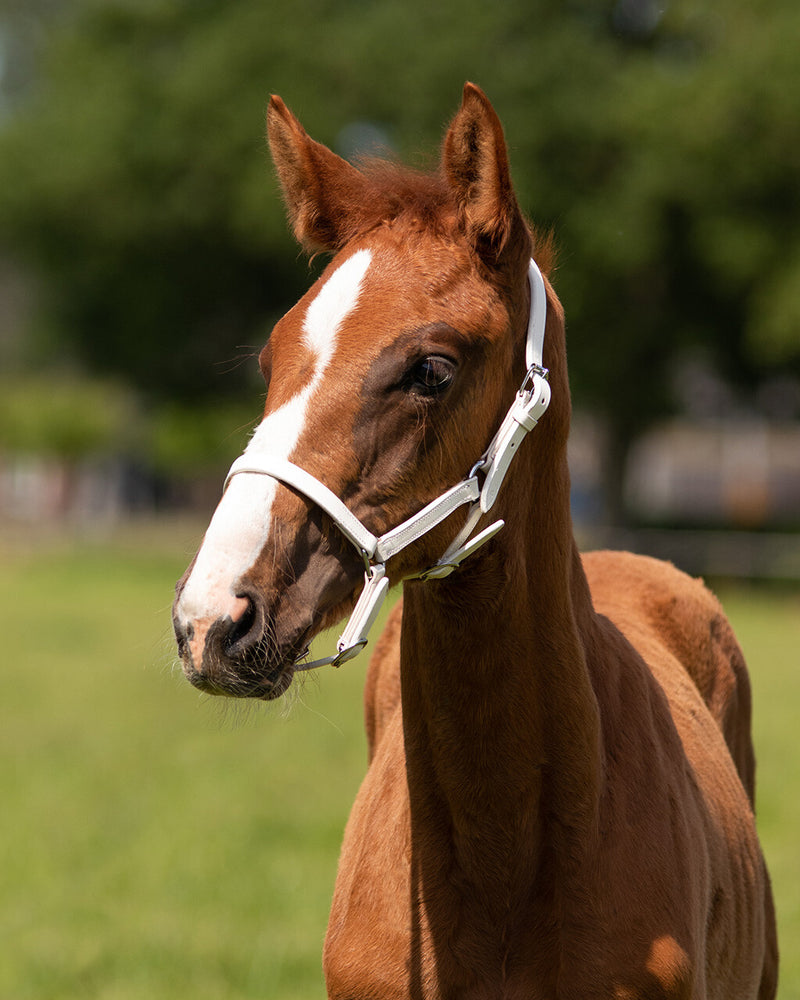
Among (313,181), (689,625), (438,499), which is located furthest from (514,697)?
(689,625)

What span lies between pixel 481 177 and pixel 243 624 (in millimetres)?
1053

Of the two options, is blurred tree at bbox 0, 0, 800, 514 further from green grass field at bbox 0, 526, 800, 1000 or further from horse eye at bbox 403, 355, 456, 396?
horse eye at bbox 403, 355, 456, 396

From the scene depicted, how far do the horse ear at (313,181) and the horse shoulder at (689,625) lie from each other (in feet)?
5.33

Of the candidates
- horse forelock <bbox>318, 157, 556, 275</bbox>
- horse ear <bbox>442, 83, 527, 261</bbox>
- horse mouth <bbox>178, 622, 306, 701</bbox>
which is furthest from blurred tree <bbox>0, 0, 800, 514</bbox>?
horse mouth <bbox>178, 622, 306, 701</bbox>

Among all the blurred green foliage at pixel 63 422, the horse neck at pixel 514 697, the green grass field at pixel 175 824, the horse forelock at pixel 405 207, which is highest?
the blurred green foliage at pixel 63 422

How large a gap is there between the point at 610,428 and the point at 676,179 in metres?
5.71

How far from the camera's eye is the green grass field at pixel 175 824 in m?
5.18

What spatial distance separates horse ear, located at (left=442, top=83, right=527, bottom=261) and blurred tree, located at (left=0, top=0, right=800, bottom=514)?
18.4m

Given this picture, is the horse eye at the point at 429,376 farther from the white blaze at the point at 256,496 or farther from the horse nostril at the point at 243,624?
the horse nostril at the point at 243,624

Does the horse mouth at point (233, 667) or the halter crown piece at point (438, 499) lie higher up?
the halter crown piece at point (438, 499)

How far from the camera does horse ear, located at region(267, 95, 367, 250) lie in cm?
276

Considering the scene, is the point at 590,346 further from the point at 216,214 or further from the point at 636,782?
the point at 636,782

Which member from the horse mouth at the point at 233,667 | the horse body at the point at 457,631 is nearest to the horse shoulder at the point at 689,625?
the horse body at the point at 457,631

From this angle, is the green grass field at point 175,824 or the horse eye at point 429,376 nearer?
the horse eye at point 429,376
